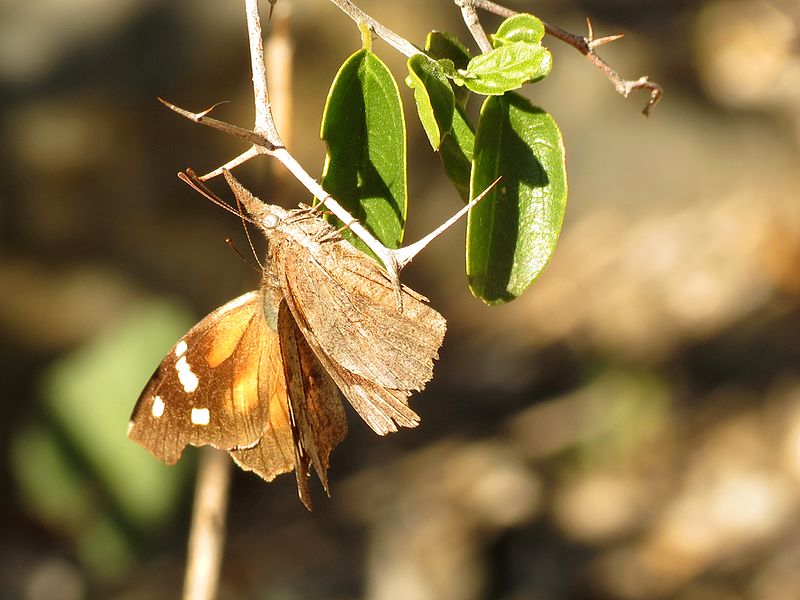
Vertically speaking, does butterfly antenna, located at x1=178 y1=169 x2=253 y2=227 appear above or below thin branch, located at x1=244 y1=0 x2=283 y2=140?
below

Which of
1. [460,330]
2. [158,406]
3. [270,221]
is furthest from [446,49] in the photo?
[460,330]

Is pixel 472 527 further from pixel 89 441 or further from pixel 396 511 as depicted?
pixel 89 441

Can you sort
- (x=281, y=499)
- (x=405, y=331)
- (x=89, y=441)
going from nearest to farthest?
1. (x=405, y=331)
2. (x=89, y=441)
3. (x=281, y=499)

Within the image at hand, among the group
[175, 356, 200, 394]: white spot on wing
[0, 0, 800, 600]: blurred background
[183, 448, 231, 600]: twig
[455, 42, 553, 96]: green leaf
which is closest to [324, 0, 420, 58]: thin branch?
[455, 42, 553, 96]: green leaf

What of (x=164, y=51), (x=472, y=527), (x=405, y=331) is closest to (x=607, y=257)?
(x=472, y=527)

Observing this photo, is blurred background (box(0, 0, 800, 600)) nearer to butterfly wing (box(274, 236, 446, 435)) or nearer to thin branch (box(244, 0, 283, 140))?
butterfly wing (box(274, 236, 446, 435))

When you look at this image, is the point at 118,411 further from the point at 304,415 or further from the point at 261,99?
the point at 261,99
